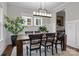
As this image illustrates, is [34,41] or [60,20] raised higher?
[60,20]

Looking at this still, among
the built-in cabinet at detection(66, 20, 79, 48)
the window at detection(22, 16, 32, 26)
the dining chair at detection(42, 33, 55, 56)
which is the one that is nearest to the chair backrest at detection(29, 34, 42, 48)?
the dining chair at detection(42, 33, 55, 56)

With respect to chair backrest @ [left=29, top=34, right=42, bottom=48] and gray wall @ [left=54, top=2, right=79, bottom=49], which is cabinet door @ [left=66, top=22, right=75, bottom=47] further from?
chair backrest @ [left=29, top=34, right=42, bottom=48]

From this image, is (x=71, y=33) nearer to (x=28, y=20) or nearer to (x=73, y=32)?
(x=73, y=32)

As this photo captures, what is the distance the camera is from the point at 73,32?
392 centimetres

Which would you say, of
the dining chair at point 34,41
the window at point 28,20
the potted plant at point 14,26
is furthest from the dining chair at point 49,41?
the potted plant at point 14,26

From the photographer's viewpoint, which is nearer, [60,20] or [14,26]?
[14,26]

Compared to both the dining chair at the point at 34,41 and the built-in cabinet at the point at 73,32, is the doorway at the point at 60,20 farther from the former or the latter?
the dining chair at the point at 34,41

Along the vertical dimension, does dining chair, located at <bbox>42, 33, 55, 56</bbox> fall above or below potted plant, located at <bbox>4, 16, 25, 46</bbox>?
below

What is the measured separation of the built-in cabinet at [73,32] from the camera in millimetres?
3703

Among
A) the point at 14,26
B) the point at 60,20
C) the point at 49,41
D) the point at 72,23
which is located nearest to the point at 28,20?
the point at 14,26

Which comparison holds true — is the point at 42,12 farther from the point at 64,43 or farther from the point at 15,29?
the point at 64,43

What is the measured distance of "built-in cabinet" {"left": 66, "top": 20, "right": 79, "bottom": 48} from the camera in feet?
12.1

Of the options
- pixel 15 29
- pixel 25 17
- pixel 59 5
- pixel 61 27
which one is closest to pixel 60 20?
pixel 61 27

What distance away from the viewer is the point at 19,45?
2.50 metres
